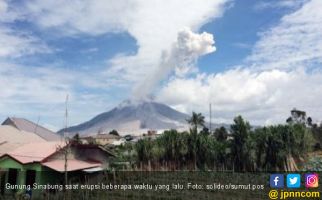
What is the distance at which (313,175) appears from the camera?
24.7 m

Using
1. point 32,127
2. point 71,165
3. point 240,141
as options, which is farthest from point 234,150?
point 32,127

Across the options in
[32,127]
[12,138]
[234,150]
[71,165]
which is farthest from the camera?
[32,127]

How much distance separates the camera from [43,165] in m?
22.1

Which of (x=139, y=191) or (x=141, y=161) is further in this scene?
(x=141, y=161)

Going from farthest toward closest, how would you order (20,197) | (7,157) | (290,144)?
(290,144) → (7,157) → (20,197)

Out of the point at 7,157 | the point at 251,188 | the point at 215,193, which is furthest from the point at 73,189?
the point at 251,188

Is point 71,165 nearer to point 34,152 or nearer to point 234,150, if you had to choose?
point 34,152

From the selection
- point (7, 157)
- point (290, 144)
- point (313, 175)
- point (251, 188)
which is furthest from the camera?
point (290, 144)

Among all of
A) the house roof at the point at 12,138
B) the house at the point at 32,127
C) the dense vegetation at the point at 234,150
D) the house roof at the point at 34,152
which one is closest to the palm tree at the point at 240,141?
the dense vegetation at the point at 234,150

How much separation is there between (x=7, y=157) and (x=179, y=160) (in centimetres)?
1299

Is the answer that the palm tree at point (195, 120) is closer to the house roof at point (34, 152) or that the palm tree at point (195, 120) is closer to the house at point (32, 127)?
the house at point (32, 127)

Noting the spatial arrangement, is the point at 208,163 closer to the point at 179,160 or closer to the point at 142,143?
the point at 179,160

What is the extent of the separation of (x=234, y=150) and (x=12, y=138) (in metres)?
16.9

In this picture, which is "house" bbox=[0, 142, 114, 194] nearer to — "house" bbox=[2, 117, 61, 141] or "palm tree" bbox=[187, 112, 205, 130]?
"house" bbox=[2, 117, 61, 141]
